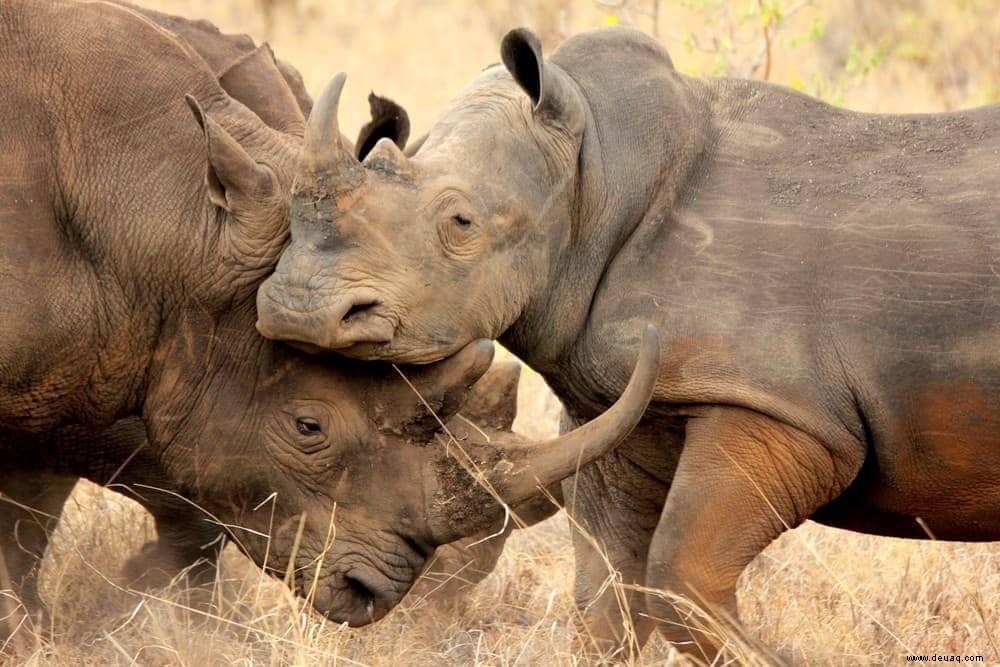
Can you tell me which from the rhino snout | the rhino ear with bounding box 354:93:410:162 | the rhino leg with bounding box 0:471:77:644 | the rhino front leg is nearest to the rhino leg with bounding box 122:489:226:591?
the rhino leg with bounding box 0:471:77:644

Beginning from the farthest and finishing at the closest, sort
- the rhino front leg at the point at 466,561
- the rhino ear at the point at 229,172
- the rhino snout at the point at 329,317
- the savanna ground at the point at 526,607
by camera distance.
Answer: the rhino front leg at the point at 466,561 → the savanna ground at the point at 526,607 → the rhino ear at the point at 229,172 → the rhino snout at the point at 329,317

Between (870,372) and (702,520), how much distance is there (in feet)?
2.05

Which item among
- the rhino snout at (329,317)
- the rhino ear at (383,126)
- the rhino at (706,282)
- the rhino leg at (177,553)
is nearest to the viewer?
the rhino snout at (329,317)

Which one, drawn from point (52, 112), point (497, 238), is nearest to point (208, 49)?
point (52, 112)

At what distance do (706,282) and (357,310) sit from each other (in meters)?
1.01

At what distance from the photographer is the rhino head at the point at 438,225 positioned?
4.77 meters

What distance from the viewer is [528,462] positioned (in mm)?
5242

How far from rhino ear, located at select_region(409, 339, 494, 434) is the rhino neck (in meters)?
0.23

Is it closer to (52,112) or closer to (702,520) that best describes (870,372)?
(702,520)

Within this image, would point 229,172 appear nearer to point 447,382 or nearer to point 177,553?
point 447,382

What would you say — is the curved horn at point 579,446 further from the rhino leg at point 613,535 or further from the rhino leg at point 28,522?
the rhino leg at point 28,522

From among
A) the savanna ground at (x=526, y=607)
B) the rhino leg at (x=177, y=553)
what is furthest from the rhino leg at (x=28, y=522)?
the rhino leg at (x=177, y=553)

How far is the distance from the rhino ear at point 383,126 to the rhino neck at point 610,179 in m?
0.55

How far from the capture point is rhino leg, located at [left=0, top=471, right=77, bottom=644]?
20.4 feet
